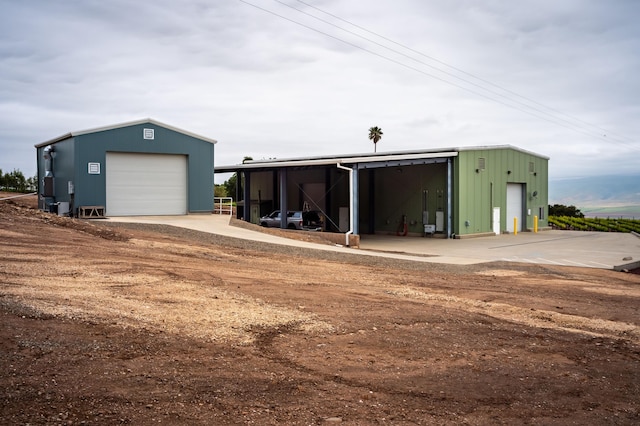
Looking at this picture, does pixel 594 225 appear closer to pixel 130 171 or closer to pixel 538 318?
pixel 130 171

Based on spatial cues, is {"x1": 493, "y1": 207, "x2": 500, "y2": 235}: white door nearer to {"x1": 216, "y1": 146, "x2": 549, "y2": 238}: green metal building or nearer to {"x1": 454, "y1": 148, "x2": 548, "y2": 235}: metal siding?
{"x1": 216, "y1": 146, "x2": 549, "y2": 238}: green metal building

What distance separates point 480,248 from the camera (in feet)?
82.7

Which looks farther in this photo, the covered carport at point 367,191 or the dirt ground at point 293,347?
the covered carport at point 367,191

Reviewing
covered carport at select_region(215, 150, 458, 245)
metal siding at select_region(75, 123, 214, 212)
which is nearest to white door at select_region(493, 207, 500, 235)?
covered carport at select_region(215, 150, 458, 245)

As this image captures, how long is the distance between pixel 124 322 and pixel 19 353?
1.62m

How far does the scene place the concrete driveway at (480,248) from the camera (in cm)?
2031

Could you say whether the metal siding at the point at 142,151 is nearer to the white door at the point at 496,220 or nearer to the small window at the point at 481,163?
the small window at the point at 481,163

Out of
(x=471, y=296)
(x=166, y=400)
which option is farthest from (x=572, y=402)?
(x=471, y=296)

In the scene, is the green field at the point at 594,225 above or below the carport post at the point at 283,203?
below

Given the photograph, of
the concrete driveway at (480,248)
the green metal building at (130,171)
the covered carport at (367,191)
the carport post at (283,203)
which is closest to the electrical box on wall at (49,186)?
the green metal building at (130,171)

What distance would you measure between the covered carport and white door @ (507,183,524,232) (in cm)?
651

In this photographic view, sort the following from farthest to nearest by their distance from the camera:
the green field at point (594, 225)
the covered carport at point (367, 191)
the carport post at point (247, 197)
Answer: the green field at point (594, 225), the carport post at point (247, 197), the covered carport at point (367, 191)

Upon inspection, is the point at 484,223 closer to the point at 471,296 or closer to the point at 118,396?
the point at 471,296

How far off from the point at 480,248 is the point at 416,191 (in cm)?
884
